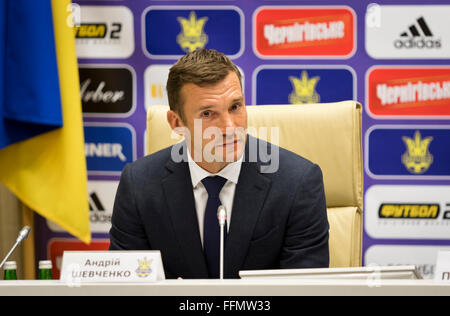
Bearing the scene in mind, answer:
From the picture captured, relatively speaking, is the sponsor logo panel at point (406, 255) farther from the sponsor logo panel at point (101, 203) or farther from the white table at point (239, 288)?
the white table at point (239, 288)

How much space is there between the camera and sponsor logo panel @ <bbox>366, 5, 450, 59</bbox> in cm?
275

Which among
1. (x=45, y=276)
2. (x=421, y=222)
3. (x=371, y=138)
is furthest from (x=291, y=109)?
(x=421, y=222)

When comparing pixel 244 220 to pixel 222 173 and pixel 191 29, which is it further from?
pixel 191 29

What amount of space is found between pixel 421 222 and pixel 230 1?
152cm

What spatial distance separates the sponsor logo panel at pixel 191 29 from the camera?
2.83 meters

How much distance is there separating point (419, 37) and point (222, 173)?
1.64 metres

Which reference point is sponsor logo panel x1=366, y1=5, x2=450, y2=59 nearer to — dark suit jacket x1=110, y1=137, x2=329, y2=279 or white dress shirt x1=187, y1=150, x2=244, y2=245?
dark suit jacket x1=110, y1=137, x2=329, y2=279

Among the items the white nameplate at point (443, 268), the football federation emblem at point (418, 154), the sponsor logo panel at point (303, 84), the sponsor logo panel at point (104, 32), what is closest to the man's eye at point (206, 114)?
the white nameplate at point (443, 268)

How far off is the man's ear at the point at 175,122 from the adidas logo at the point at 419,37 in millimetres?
1576

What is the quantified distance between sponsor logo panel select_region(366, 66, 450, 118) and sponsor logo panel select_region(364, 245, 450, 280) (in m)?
0.69

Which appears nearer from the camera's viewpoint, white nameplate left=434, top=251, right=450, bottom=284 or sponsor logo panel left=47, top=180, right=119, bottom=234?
white nameplate left=434, top=251, right=450, bottom=284

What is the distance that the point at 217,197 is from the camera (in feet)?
5.23

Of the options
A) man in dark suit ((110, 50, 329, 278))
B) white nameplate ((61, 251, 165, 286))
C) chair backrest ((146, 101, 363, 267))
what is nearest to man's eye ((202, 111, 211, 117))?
man in dark suit ((110, 50, 329, 278))
